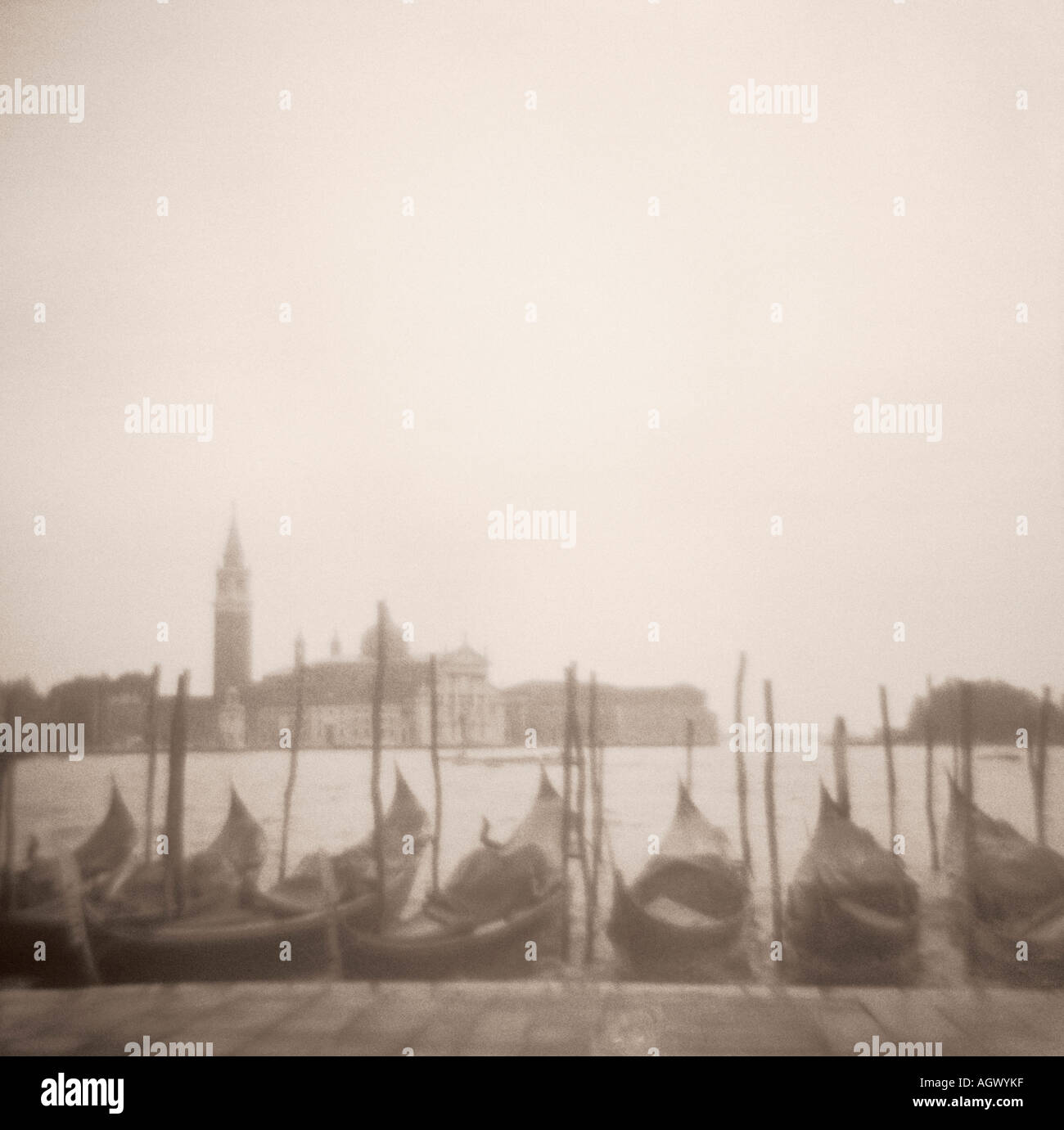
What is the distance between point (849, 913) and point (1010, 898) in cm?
78

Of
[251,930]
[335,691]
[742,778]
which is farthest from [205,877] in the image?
[742,778]

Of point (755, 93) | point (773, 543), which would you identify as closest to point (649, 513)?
point (773, 543)

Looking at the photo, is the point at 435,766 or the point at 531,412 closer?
the point at 531,412

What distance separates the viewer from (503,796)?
449cm

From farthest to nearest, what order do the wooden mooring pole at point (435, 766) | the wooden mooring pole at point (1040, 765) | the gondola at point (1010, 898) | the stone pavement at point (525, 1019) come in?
the wooden mooring pole at point (435, 766), the wooden mooring pole at point (1040, 765), the gondola at point (1010, 898), the stone pavement at point (525, 1019)

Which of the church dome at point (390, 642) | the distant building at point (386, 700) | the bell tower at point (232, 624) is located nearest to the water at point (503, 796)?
the distant building at point (386, 700)

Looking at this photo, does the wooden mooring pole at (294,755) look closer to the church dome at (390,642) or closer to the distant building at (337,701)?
the distant building at (337,701)

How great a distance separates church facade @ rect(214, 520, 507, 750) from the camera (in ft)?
14.3

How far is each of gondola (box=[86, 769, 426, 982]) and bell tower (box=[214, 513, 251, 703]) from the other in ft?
2.71

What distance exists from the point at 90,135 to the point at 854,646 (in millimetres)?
4432

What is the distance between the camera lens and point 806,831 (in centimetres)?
449

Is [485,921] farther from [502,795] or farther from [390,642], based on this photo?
[390,642]

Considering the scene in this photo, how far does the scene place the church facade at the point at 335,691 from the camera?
14.3 feet

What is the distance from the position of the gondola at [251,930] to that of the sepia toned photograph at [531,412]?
2cm
